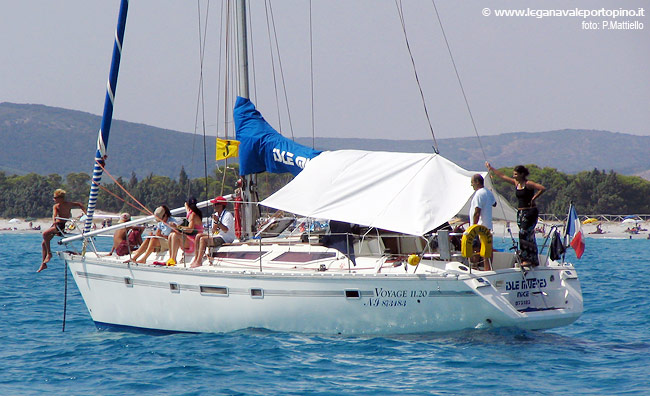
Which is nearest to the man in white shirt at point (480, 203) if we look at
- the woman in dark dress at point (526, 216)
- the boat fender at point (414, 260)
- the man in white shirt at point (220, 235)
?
the woman in dark dress at point (526, 216)

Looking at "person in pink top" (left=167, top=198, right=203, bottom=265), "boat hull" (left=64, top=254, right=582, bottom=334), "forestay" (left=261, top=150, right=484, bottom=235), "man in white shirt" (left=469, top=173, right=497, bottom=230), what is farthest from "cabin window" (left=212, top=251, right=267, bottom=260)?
"man in white shirt" (left=469, top=173, right=497, bottom=230)

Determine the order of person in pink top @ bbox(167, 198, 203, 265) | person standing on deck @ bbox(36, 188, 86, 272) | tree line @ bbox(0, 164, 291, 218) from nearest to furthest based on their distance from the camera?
person in pink top @ bbox(167, 198, 203, 265) → person standing on deck @ bbox(36, 188, 86, 272) → tree line @ bbox(0, 164, 291, 218)

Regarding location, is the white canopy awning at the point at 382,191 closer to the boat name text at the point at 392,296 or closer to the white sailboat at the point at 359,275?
the white sailboat at the point at 359,275

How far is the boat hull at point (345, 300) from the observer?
10844 millimetres

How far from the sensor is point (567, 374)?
9.62 metres

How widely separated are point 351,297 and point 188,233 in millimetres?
3313

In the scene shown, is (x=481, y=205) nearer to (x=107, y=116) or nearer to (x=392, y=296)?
(x=392, y=296)

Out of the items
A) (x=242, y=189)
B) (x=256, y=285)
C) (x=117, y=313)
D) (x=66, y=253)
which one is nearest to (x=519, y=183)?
(x=256, y=285)

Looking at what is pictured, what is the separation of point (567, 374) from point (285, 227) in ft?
21.9

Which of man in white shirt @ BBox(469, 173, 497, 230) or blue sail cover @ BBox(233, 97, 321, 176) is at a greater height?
blue sail cover @ BBox(233, 97, 321, 176)

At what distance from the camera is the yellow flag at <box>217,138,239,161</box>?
46.5ft

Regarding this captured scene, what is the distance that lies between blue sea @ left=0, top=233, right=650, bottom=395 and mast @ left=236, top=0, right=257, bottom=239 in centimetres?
257

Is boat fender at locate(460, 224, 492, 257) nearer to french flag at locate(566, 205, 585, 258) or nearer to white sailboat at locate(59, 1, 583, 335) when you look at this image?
white sailboat at locate(59, 1, 583, 335)

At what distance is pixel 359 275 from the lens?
11.1 metres
